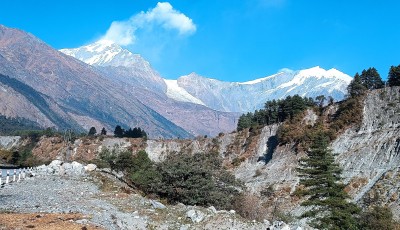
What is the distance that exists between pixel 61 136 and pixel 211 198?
138 meters

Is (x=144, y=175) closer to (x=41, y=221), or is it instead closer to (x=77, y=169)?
(x=77, y=169)

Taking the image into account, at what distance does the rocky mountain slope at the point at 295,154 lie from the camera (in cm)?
7181

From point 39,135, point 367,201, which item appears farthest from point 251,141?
point 39,135

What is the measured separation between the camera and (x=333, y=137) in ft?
325

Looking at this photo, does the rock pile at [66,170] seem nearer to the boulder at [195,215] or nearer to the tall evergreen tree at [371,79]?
the boulder at [195,215]

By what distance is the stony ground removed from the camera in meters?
22.6

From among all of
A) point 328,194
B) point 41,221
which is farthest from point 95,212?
point 328,194

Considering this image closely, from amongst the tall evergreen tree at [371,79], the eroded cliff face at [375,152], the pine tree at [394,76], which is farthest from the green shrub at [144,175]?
the tall evergreen tree at [371,79]

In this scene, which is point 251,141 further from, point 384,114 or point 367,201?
point 367,201

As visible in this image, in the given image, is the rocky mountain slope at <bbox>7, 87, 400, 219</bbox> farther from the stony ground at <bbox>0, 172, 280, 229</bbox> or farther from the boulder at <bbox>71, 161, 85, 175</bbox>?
the stony ground at <bbox>0, 172, 280, 229</bbox>

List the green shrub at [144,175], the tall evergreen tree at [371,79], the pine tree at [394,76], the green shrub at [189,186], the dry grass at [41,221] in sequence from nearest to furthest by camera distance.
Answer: the dry grass at [41,221], the green shrub at [189,186], the green shrub at [144,175], the pine tree at [394,76], the tall evergreen tree at [371,79]

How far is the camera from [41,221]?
71.3 feet

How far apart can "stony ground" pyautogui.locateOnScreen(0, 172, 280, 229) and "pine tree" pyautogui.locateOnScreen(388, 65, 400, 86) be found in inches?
3709

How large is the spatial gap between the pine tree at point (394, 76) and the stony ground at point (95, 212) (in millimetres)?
94212
